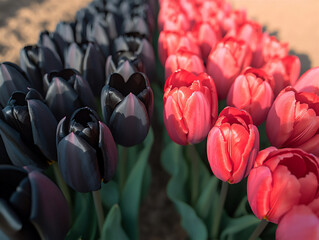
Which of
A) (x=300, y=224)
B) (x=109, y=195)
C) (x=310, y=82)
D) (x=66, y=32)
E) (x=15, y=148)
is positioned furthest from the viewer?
(x=66, y=32)

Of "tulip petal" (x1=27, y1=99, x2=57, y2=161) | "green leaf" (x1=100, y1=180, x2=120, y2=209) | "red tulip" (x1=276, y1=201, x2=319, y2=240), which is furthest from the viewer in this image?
"green leaf" (x1=100, y1=180, x2=120, y2=209)

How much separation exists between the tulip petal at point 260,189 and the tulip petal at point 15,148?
359 mm

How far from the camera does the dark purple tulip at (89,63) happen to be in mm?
605

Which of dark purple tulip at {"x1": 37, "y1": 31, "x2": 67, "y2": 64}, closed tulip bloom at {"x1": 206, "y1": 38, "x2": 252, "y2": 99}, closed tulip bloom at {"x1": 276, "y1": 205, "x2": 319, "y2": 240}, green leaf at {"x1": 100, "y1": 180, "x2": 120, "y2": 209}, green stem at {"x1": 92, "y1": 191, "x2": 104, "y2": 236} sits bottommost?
green leaf at {"x1": 100, "y1": 180, "x2": 120, "y2": 209}

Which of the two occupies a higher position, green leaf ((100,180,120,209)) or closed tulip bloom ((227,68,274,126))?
closed tulip bloom ((227,68,274,126))

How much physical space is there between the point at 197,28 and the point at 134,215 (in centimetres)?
59

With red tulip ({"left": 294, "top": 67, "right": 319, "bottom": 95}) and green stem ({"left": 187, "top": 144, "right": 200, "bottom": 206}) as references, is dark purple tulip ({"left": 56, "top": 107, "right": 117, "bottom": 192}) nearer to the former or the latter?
green stem ({"left": 187, "top": 144, "right": 200, "bottom": 206})

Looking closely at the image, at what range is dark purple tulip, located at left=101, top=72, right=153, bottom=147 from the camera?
45 centimetres

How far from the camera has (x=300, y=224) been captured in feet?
1.03

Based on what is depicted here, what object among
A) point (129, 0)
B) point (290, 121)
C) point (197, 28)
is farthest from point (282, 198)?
point (129, 0)

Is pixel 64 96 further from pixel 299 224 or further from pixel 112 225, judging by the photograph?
pixel 299 224

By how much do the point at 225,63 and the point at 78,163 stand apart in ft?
1.30

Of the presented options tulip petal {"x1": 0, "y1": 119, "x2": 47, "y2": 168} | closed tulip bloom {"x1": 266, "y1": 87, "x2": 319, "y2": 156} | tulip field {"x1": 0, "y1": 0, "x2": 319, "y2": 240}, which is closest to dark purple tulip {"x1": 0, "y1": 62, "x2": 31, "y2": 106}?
tulip field {"x1": 0, "y1": 0, "x2": 319, "y2": 240}

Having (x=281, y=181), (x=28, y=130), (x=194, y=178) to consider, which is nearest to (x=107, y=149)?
(x=28, y=130)
